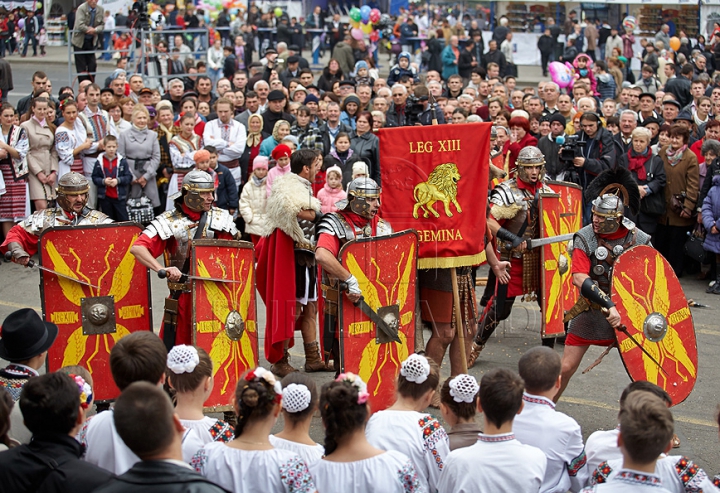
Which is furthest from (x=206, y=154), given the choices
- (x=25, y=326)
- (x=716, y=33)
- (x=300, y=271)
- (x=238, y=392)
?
(x=716, y=33)

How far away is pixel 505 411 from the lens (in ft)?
12.7

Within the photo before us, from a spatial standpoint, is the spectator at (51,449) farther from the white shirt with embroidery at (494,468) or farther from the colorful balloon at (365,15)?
the colorful balloon at (365,15)

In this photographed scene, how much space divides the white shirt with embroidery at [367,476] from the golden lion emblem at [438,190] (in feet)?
9.30

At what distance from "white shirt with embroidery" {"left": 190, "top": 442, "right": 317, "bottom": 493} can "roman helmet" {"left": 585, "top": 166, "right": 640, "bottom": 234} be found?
3.10 m

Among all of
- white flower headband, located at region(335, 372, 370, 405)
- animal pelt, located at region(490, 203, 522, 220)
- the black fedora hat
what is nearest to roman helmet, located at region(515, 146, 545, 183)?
animal pelt, located at region(490, 203, 522, 220)

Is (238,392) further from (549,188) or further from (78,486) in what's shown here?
(549,188)

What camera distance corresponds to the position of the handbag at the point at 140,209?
1038 cm

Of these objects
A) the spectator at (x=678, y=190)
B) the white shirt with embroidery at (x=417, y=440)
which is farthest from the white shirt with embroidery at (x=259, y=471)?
the spectator at (x=678, y=190)

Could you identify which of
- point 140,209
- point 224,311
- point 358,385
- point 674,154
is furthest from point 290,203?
point 674,154

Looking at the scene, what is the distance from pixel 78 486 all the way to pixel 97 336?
2880mm

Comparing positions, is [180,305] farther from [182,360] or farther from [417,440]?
[417,440]

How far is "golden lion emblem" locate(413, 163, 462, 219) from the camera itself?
21.0 feet

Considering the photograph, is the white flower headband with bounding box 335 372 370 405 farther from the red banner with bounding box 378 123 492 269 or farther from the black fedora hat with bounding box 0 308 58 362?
the red banner with bounding box 378 123 492 269

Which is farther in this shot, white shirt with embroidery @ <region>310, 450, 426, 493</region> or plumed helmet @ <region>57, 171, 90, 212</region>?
plumed helmet @ <region>57, 171, 90, 212</region>
